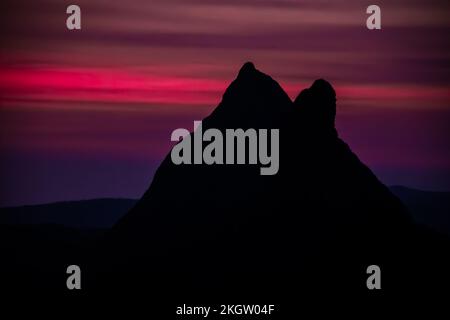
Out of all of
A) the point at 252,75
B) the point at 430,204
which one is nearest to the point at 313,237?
the point at 430,204

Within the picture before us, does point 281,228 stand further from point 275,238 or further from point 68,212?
point 68,212

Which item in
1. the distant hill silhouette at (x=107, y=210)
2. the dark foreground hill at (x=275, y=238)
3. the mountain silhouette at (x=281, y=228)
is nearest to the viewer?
the distant hill silhouette at (x=107, y=210)

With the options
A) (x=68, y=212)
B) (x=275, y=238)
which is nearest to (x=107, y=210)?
(x=68, y=212)

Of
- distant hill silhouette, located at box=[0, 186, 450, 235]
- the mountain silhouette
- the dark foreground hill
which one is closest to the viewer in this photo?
distant hill silhouette, located at box=[0, 186, 450, 235]

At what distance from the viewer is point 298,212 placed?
65.6 meters

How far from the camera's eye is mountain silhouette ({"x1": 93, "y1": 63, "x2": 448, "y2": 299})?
54719 mm

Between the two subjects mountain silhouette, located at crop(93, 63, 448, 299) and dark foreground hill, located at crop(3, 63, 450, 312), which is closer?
dark foreground hill, located at crop(3, 63, 450, 312)

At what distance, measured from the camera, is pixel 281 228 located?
6400 cm

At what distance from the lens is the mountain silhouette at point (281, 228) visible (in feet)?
180

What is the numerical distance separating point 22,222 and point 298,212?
27.8 meters

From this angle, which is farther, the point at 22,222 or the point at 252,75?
the point at 252,75

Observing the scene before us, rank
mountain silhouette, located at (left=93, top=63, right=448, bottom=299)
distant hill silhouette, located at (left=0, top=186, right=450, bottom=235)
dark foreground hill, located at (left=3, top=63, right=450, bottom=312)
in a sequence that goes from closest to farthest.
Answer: distant hill silhouette, located at (left=0, top=186, right=450, bottom=235) → dark foreground hill, located at (left=3, top=63, right=450, bottom=312) → mountain silhouette, located at (left=93, top=63, right=448, bottom=299)

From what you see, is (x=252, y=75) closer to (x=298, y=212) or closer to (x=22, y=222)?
(x=298, y=212)
